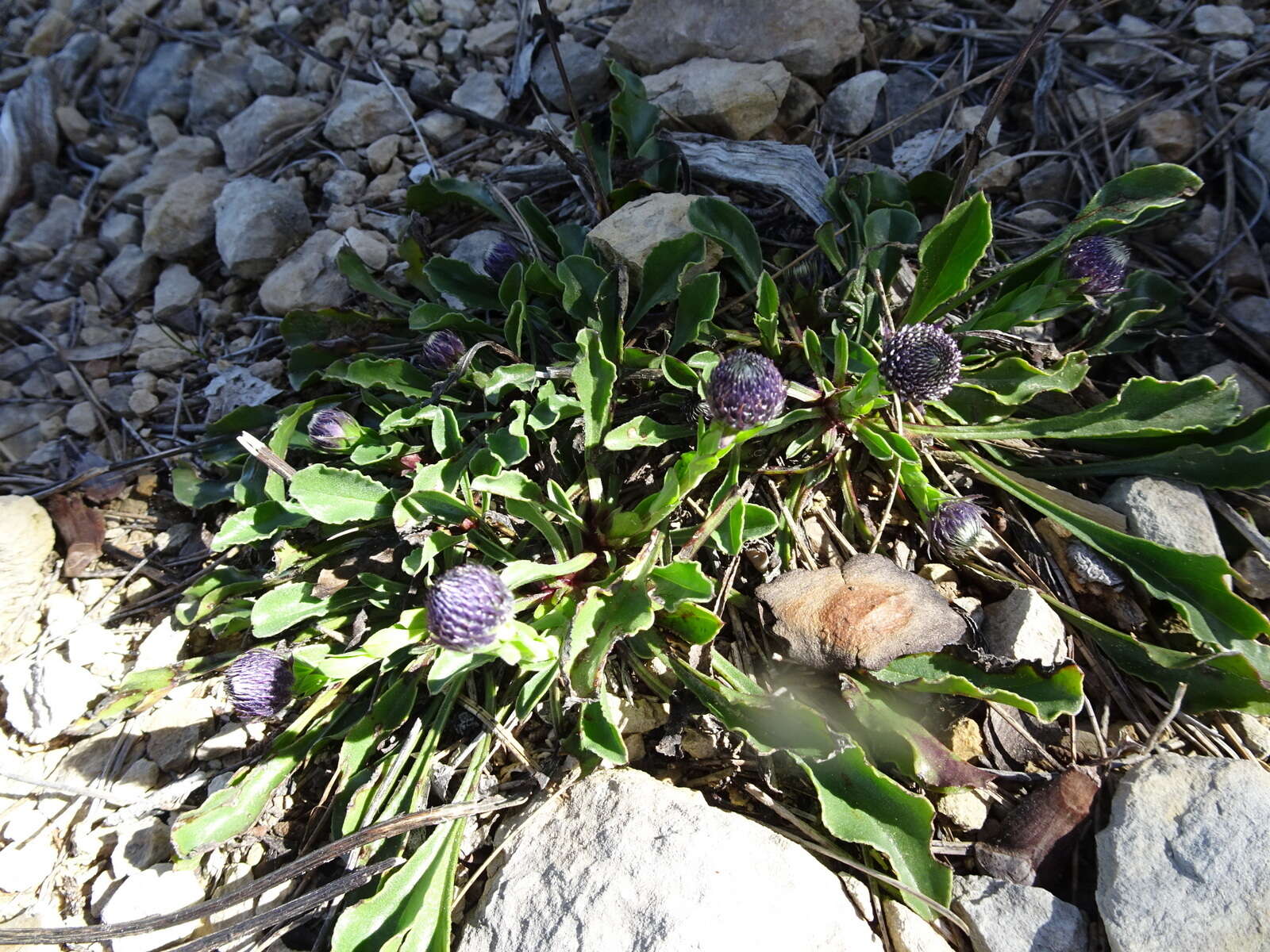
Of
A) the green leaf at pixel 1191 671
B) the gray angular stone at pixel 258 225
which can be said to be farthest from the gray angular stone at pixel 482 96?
the green leaf at pixel 1191 671

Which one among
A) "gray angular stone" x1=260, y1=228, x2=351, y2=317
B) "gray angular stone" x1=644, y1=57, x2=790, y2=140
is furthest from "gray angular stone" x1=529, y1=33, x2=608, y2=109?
"gray angular stone" x1=260, y1=228, x2=351, y2=317

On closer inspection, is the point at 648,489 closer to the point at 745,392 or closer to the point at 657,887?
the point at 745,392

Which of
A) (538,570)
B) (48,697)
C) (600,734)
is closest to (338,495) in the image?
(538,570)

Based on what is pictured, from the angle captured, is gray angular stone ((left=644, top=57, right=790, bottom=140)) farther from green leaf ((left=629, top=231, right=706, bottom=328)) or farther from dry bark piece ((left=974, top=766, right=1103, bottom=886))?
dry bark piece ((left=974, top=766, right=1103, bottom=886))

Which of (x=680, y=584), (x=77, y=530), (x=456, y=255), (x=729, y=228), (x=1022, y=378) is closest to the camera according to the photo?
(x=680, y=584)

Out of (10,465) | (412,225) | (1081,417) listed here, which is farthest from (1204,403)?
(10,465)

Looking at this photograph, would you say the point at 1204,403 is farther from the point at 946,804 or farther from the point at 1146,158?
the point at 946,804

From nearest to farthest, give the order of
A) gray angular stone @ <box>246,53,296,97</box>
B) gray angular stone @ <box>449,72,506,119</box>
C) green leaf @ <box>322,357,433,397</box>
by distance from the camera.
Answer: green leaf @ <box>322,357,433,397</box>
gray angular stone @ <box>449,72,506,119</box>
gray angular stone @ <box>246,53,296,97</box>

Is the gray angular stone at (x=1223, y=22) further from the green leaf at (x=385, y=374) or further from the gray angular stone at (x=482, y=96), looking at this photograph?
the green leaf at (x=385, y=374)
